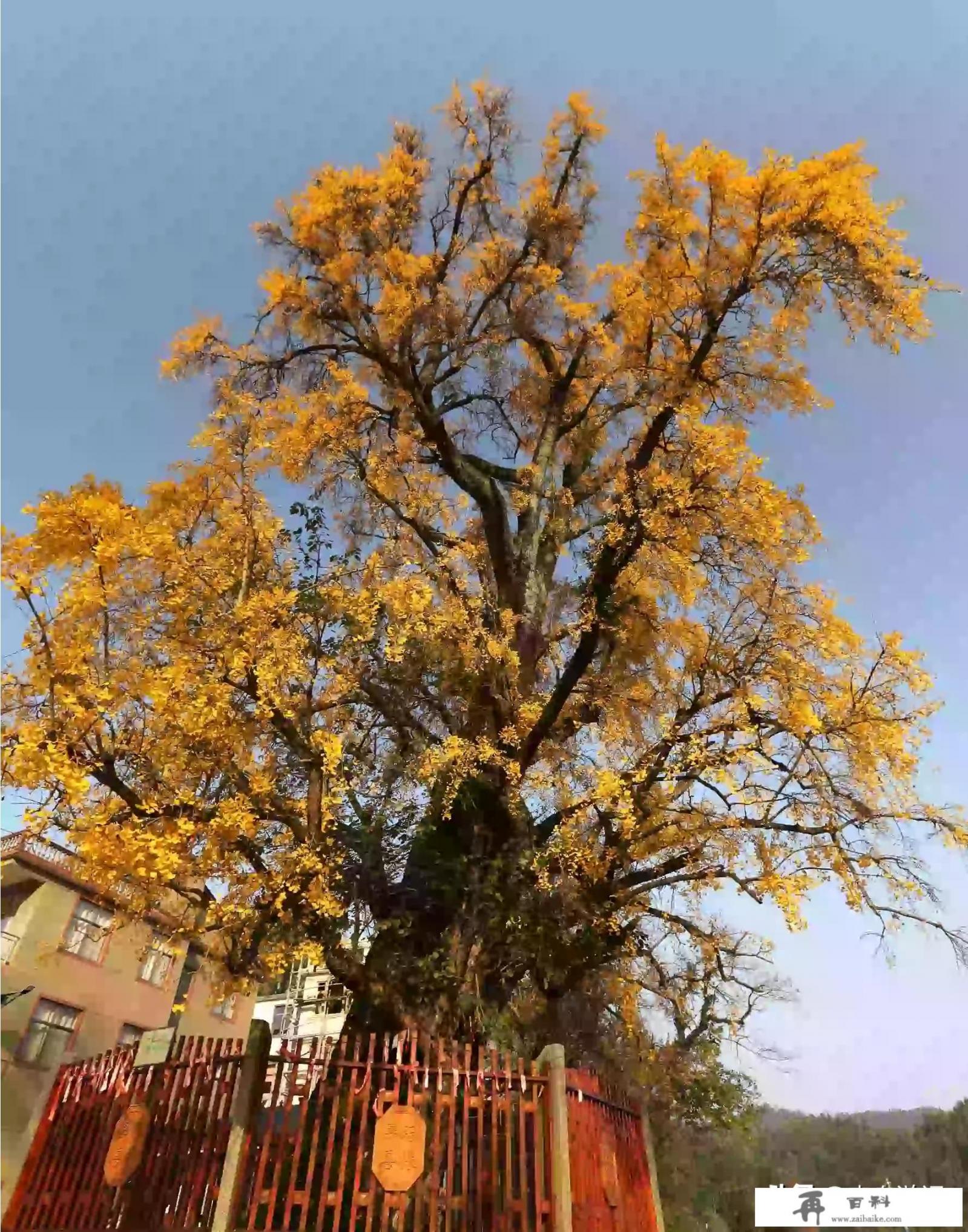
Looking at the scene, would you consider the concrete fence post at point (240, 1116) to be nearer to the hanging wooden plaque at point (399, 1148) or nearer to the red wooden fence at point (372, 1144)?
the red wooden fence at point (372, 1144)

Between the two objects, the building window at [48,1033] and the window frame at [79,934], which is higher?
the window frame at [79,934]

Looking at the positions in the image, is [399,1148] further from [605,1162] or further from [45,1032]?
[45,1032]

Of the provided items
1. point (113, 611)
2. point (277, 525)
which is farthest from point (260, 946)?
point (277, 525)

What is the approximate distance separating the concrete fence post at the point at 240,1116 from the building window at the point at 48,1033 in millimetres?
16462

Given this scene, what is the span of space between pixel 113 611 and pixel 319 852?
3689mm

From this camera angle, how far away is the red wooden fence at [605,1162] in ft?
20.6

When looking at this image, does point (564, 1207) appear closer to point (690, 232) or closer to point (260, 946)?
point (260, 946)

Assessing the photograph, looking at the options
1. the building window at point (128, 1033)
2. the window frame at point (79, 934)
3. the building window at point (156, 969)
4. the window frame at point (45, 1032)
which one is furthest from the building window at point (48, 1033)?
the building window at point (156, 969)

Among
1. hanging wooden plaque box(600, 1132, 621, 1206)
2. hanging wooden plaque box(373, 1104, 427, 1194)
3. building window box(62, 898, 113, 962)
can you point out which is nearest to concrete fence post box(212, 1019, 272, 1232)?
hanging wooden plaque box(373, 1104, 427, 1194)

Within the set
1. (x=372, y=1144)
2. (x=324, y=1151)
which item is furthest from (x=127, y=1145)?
(x=372, y=1144)

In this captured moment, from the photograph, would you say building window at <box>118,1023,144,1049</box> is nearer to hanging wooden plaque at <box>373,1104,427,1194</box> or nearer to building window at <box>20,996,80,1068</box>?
building window at <box>20,996,80,1068</box>

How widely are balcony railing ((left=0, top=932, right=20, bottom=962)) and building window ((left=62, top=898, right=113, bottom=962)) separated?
1108 mm

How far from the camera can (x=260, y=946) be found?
27.7ft

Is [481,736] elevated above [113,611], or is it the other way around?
[113,611]
